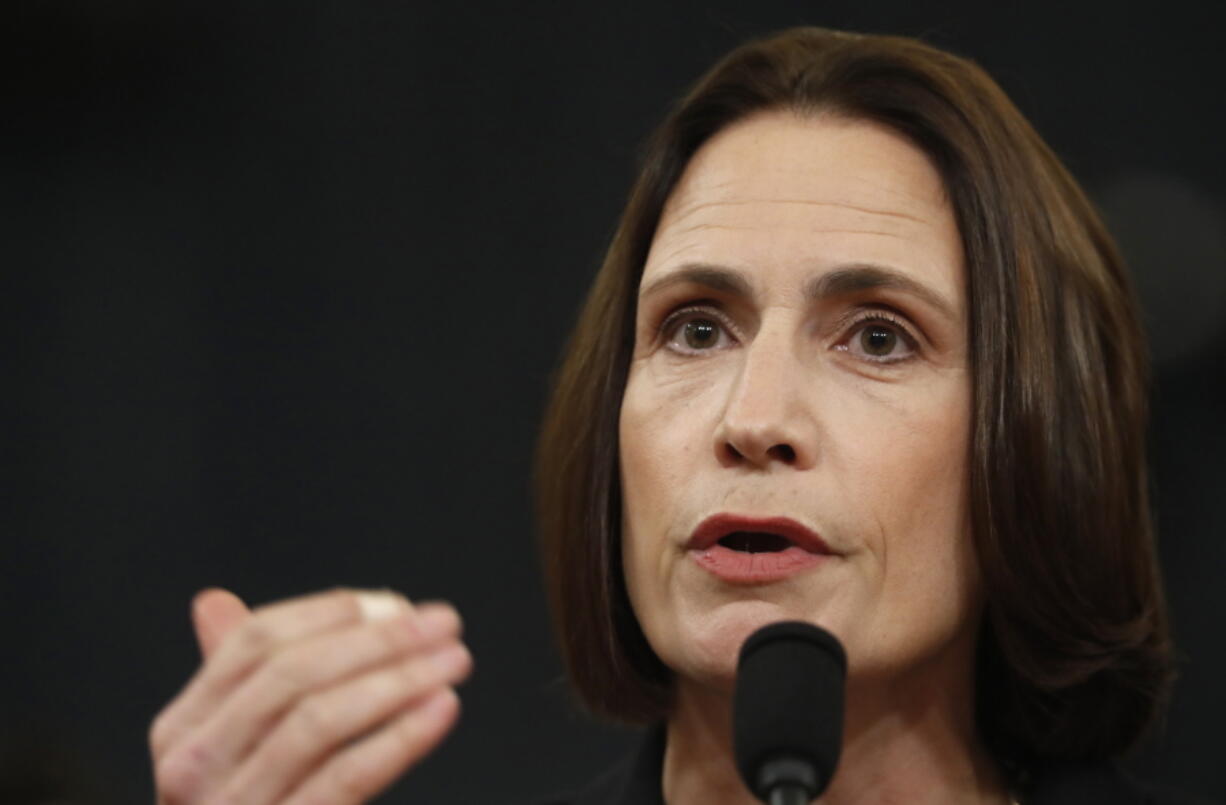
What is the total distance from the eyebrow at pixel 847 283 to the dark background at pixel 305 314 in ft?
3.75

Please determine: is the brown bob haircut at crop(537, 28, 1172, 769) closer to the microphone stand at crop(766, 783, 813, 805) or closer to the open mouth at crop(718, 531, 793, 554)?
the open mouth at crop(718, 531, 793, 554)

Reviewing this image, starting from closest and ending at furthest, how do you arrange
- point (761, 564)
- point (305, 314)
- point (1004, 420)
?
point (761, 564) < point (1004, 420) < point (305, 314)

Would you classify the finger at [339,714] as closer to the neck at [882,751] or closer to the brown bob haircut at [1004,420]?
the neck at [882,751]

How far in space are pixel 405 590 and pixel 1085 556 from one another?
4.60 feet

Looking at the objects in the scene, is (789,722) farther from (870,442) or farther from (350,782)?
(870,442)

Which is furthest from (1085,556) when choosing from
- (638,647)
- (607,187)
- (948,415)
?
(607,187)

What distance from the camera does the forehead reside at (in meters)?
1.75

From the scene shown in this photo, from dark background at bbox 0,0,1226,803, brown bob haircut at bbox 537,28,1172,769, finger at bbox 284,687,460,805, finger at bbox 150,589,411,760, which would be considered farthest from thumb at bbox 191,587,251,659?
dark background at bbox 0,0,1226,803

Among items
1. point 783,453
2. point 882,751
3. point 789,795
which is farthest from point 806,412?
point 789,795

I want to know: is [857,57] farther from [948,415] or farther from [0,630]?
[0,630]

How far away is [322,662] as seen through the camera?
119 centimetres

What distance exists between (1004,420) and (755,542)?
32 cm

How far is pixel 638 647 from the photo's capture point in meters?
2.00

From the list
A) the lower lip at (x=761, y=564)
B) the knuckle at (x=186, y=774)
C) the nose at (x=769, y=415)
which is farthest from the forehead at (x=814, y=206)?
the knuckle at (x=186, y=774)
